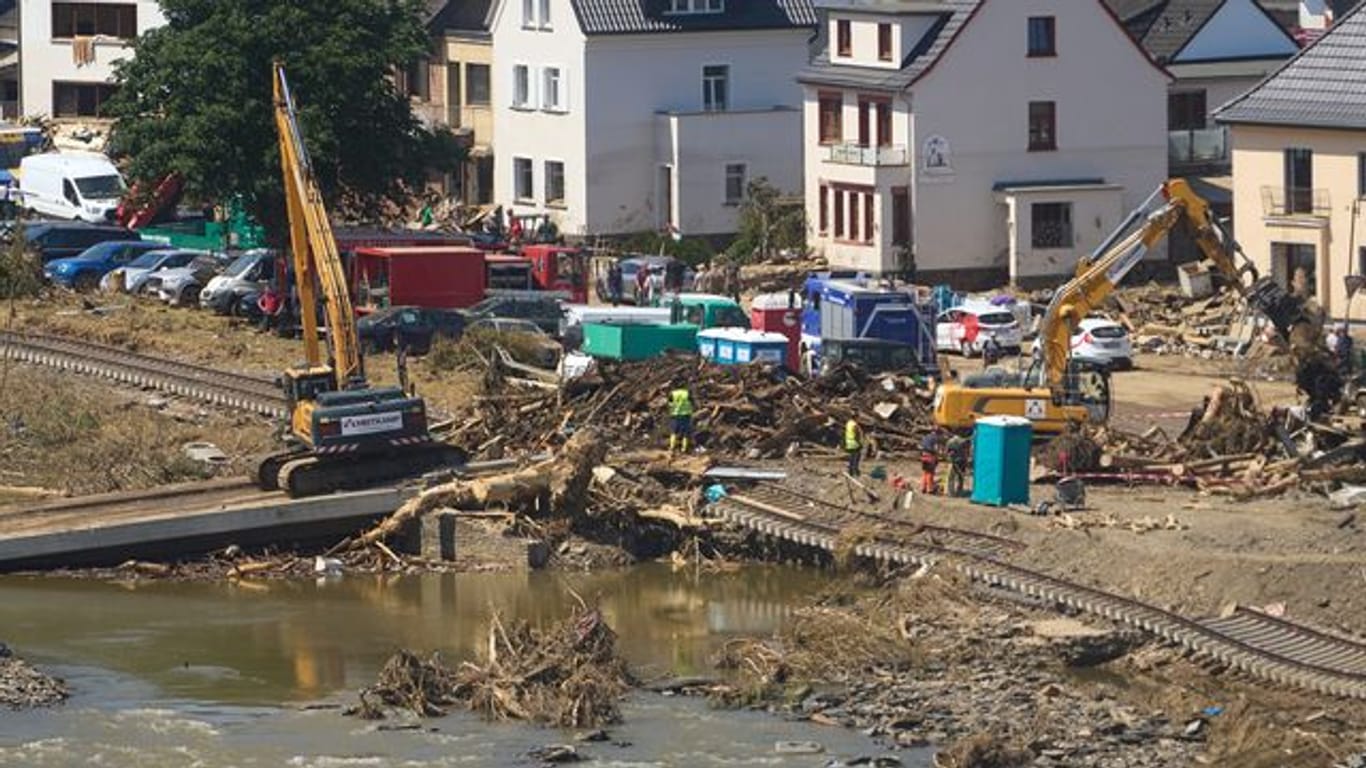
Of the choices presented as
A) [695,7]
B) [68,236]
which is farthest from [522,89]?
[68,236]

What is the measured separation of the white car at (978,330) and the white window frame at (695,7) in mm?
16436

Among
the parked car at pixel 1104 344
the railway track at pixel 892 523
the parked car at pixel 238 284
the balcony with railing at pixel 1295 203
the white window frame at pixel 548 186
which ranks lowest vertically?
the railway track at pixel 892 523

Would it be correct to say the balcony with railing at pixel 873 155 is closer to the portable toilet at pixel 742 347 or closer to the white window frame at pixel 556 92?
the white window frame at pixel 556 92

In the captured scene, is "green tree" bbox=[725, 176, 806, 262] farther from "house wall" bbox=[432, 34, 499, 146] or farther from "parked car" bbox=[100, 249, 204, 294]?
"parked car" bbox=[100, 249, 204, 294]

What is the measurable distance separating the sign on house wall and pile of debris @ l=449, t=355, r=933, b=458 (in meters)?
17.6

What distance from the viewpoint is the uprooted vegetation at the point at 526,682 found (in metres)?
33.2

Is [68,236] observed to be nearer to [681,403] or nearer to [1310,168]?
[1310,168]

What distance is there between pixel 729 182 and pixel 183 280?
1413 cm

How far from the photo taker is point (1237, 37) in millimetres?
68938

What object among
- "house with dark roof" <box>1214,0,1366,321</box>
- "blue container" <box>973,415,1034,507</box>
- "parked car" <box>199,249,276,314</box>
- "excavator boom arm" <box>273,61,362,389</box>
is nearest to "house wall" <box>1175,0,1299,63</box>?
"house with dark roof" <box>1214,0,1366,321</box>

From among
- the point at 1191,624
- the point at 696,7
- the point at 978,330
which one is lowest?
the point at 1191,624

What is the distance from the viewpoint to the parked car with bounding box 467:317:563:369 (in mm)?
51875

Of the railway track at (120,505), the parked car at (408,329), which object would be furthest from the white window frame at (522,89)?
the railway track at (120,505)

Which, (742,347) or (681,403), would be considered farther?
(742,347)
